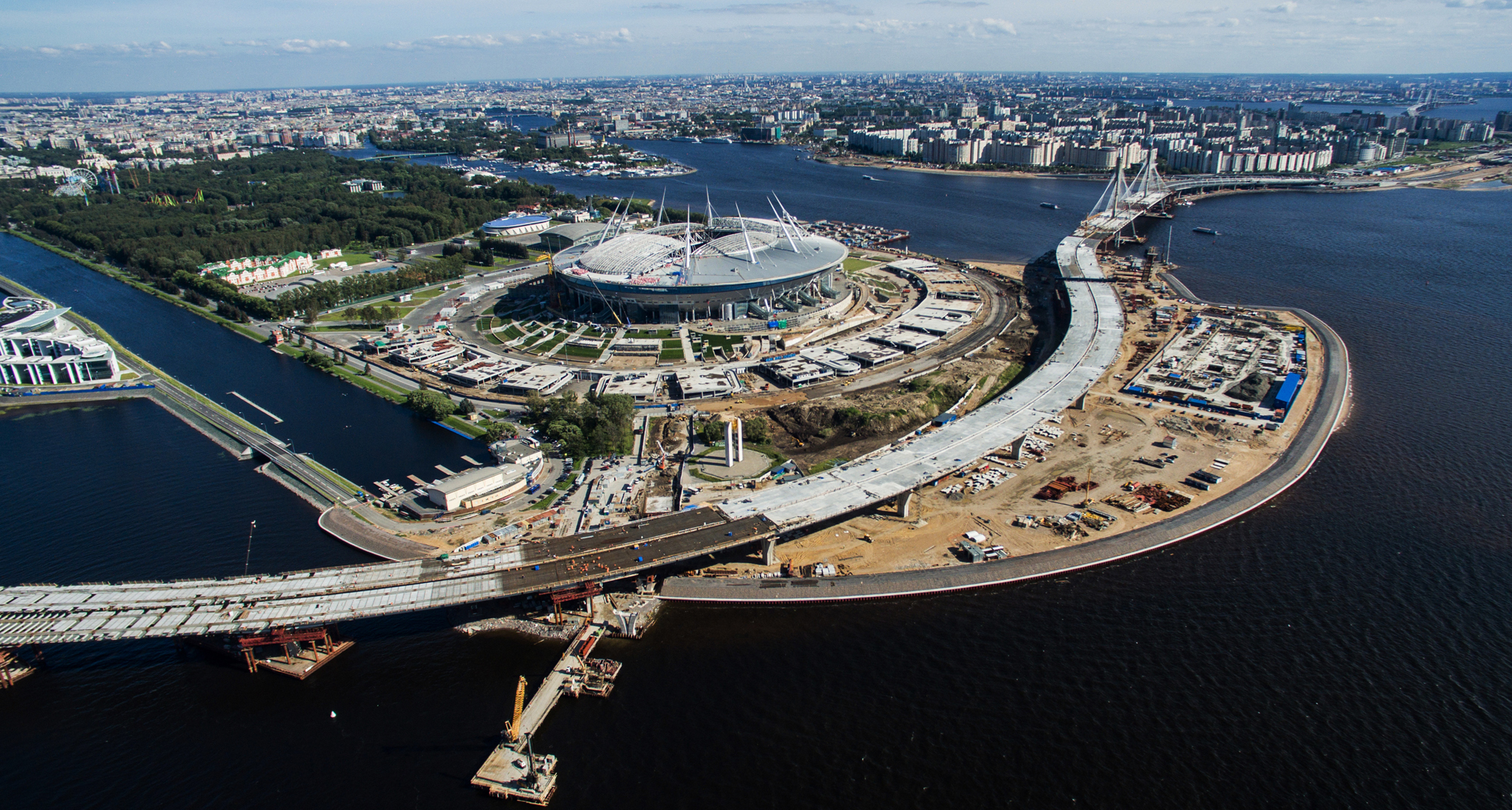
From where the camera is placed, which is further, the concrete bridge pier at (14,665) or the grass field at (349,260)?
the grass field at (349,260)

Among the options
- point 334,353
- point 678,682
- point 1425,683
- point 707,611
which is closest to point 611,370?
point 334,353

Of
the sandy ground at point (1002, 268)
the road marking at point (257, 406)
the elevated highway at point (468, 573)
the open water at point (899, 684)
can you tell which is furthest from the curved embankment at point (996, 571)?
the sandy ground at point (1002, 268)

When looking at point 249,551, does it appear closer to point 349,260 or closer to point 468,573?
point 468,573

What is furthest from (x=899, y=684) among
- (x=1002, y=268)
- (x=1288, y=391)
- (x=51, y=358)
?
(x=1002, y=268)

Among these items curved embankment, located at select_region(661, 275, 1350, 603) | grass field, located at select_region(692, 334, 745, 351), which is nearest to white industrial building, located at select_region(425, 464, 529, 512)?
curved embankment, located at select_region(661, 275, 1350, 603)

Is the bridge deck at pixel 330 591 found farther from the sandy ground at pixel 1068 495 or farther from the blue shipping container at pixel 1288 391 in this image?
the blue shipping container at pixel 1288 391

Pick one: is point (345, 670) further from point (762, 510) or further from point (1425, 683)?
point (1425, 683)

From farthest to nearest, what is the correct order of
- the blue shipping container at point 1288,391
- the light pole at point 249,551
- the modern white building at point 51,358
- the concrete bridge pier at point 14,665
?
the modern white building at point 51,358, the blue shipping container at point 1288,391, the light pole at point 249,551, the concrete bridge pier at point 14,665
